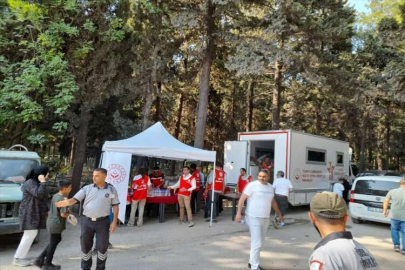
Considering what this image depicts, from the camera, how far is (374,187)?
31.1 feet

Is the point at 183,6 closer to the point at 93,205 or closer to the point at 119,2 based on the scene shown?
the point at 119,2

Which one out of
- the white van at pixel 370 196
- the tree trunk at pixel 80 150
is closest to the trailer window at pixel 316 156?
the white van at pixel 370 196

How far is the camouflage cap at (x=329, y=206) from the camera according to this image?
188 centimetres

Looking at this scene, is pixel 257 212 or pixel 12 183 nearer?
pixel 257 212

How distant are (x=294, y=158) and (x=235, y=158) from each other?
89.1 inches

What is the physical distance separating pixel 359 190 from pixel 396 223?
3190 mm

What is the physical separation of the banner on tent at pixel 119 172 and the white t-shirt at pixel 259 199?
4.19 m

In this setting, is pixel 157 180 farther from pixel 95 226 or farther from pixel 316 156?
pixel 316 156

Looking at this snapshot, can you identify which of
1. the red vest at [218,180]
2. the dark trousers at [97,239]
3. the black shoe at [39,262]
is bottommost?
the black shoe at [39,262]

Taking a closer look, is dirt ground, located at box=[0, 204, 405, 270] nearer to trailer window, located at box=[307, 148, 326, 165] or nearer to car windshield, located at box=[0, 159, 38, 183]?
car windshield, located at box=[0, 159, 38, 183]

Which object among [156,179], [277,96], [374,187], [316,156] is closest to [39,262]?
[156,179]

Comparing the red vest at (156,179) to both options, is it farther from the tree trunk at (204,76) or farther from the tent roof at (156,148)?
the tree trunk at (204,76)

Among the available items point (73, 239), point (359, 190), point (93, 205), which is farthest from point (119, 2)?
point (359, 190)

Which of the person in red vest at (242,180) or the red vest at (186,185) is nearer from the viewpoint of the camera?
the red vest at (186,185)
